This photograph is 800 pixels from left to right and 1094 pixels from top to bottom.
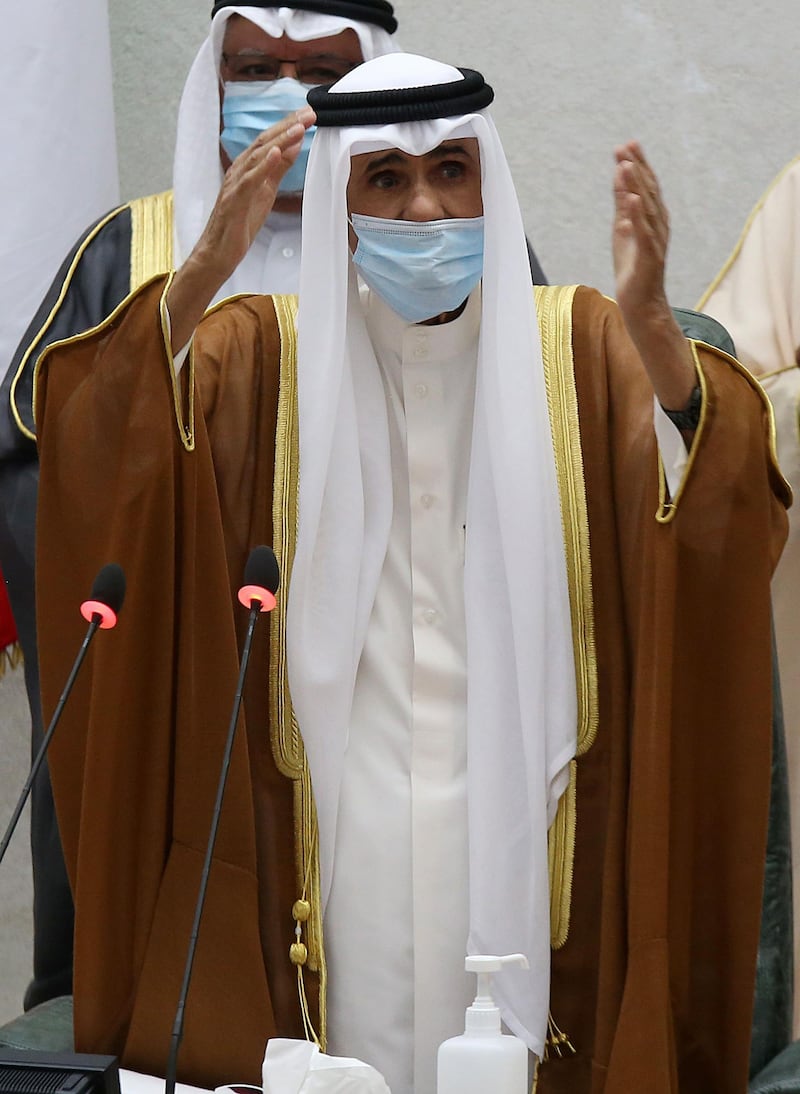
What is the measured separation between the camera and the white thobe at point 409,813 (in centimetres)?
257

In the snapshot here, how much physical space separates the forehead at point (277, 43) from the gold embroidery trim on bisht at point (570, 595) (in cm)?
128

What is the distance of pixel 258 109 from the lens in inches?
144

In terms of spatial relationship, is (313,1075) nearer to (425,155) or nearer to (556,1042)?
(556,1042)

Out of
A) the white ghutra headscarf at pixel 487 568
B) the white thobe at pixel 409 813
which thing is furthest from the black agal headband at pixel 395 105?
the white thobe at pixel 409 813

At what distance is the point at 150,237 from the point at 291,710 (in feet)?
4.40

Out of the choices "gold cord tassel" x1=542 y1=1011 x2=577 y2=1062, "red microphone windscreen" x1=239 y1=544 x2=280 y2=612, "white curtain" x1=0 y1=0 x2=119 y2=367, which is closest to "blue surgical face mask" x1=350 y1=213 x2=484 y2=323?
"red microphone windscreen" x1=239 y1=544 x2=280 y2=612

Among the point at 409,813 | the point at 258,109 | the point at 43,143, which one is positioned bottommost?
the point at 409,813

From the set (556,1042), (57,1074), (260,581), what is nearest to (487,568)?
(260,581)

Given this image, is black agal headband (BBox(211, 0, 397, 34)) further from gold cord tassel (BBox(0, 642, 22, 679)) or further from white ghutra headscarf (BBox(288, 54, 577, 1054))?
gold cord tassel (BBox(0, 642, 22, 679))

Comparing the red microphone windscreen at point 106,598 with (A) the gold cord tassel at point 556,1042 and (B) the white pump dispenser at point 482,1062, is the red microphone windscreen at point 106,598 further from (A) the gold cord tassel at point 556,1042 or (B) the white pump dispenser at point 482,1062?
(A) the gold cord tassel at point 556,1042

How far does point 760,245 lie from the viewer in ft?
11.7

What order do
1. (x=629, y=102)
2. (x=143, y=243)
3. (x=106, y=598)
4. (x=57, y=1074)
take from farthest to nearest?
(x=629, y=102), (x=143, y=243), (x=106, y=598), (x=57, y=1074)

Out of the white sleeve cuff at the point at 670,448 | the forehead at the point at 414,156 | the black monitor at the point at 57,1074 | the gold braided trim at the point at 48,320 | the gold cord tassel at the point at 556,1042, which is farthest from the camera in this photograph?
the gold braided trim at the point at 48,320

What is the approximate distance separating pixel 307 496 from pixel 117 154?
1.98 metres
